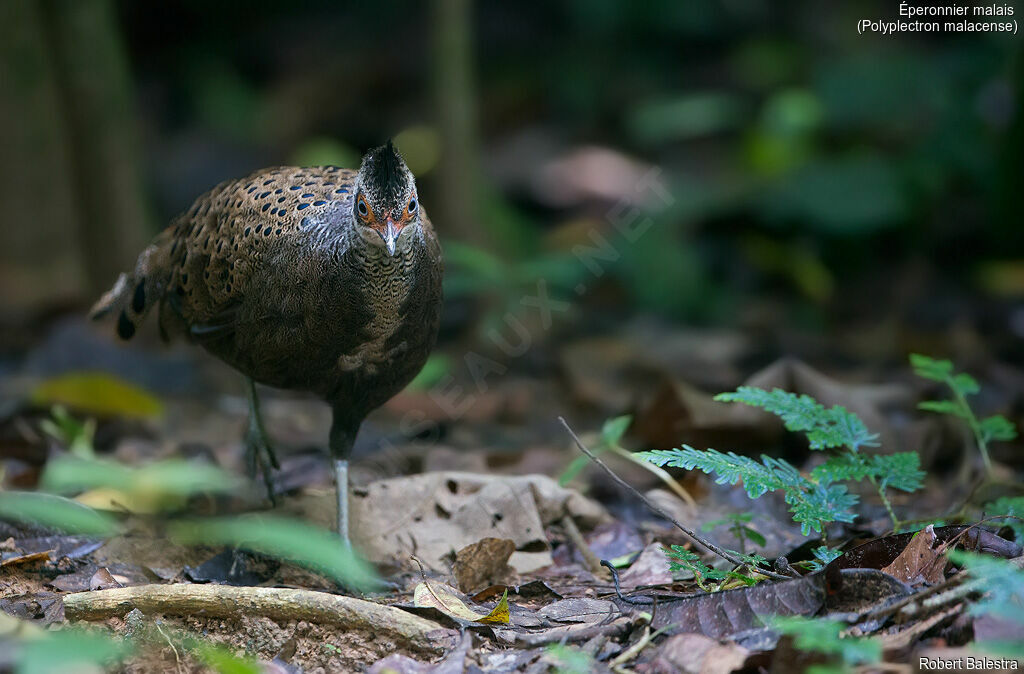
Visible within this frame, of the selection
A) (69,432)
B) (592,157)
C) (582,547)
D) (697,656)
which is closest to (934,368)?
(582,547)

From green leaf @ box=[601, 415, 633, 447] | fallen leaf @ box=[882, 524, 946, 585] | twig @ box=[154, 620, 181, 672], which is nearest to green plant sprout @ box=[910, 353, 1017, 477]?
fallen leaf @ box=[882, 524, 946, 585]

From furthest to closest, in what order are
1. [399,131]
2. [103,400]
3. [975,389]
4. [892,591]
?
[399,131]
[103,400]
[975,389]
[892,591]

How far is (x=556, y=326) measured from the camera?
9180 mm

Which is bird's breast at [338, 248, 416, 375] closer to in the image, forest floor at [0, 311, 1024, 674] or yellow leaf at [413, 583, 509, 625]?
forest floor at [0, 311, 1024, 674]

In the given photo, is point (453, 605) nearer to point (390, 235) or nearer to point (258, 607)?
point (258, 607)

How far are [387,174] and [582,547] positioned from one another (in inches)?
68.3

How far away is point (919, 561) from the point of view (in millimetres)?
3436

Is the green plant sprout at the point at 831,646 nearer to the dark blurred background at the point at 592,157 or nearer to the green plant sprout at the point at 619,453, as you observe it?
the green plant sprout at the point at 619,453

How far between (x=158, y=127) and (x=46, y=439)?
776cm

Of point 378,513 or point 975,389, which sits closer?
point 975,389

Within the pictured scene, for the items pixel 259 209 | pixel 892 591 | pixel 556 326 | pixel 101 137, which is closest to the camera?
pixel 892 591

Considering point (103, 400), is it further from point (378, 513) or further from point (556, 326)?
point (556, 326)

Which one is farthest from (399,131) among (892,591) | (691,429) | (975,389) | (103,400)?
(892,591)

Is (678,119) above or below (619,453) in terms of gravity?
above
